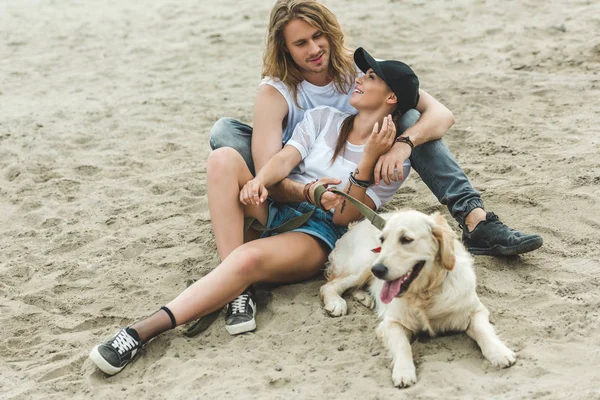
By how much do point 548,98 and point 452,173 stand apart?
9.17 ft

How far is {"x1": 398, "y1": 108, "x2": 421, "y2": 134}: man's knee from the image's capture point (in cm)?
447

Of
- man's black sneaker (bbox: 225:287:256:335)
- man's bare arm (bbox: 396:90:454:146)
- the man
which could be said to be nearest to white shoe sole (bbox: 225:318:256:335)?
man's black sneaker (bbox: 225:287:256:335)

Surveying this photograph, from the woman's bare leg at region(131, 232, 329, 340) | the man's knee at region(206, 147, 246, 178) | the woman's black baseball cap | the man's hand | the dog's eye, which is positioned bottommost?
the woman's bare leg at region(131, 232, 329, 340)

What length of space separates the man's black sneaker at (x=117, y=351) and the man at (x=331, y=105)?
665 mm

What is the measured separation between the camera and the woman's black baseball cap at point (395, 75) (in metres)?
4.24

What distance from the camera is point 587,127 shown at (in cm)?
599

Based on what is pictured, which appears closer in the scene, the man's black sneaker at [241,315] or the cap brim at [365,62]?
the man's black sneaker at [241,315]

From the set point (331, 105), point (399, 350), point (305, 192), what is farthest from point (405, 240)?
point (331, 105)

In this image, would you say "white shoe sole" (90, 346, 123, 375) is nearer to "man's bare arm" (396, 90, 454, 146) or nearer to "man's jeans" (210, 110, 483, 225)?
"man's bare arm" (396, 90, 454, 146)

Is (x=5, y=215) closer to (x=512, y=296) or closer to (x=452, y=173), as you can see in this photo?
(x=452, y=173)

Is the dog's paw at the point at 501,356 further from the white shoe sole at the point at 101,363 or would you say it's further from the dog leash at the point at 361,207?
the white shoe sole at the point at 101,363

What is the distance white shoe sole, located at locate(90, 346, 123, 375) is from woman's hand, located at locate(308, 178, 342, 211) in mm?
1416

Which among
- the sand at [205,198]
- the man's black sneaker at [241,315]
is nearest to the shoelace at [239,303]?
the man's black sneaker at [241,315]

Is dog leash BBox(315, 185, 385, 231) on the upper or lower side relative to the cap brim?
lower
